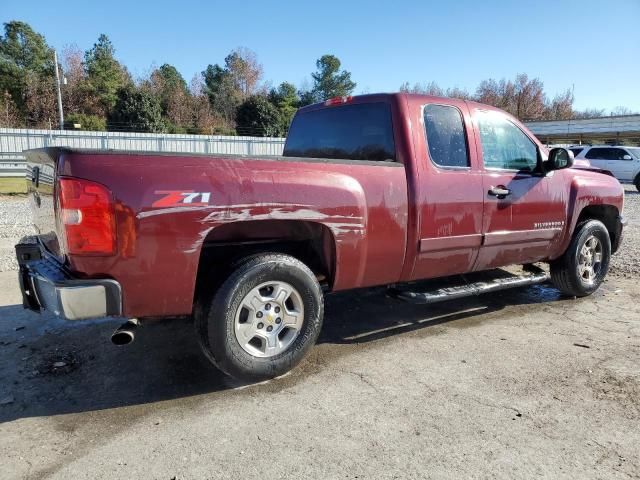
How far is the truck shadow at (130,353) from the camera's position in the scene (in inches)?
126

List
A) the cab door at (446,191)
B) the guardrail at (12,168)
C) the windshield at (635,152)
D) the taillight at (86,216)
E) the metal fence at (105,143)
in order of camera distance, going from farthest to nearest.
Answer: the windshield at (635,152) → the metal fence at (105,143) → the guardrail at (12,168) → the cab door at (446,191) → the taillight at (86,216)

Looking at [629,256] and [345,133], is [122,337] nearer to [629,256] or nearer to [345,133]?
[345,133]

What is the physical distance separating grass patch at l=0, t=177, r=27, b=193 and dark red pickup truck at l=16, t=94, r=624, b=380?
13839mm

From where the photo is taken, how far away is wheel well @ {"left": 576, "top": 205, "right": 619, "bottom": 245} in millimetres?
5543

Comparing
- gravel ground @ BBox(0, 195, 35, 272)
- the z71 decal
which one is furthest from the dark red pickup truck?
gravel ground @ BBox(0, 195, 35, 272)

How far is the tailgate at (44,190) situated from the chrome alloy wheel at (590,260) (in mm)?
5016

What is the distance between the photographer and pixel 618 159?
22109 mm

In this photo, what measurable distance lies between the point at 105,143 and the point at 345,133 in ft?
68.1

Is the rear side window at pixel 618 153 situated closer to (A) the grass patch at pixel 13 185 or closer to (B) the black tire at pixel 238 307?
(B) the black tire at pixel 238 307

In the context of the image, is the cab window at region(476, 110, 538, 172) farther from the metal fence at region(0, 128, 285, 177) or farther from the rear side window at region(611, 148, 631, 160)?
the rear side window at region(611, 148, 631, 160)

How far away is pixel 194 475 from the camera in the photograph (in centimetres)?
240

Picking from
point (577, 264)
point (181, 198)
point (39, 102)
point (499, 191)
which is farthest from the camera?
point (39, 102)

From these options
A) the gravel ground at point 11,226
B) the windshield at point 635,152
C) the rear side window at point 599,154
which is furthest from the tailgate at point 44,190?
the rear side window at point 599,154

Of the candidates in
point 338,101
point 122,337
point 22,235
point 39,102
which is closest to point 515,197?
point 338,101
